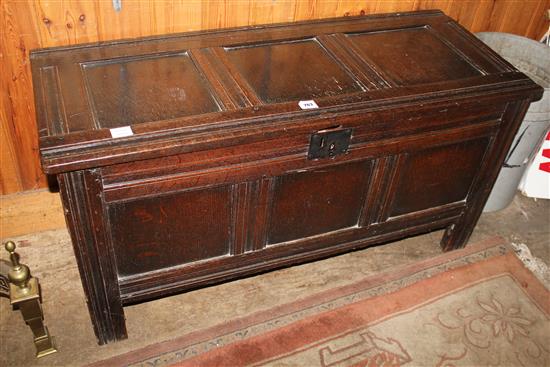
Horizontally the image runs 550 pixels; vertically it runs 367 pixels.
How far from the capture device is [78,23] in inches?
73.1

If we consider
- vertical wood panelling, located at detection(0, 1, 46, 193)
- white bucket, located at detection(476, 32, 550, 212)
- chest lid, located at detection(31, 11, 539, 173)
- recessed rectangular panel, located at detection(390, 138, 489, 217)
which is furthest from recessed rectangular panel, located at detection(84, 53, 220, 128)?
white bucket, located at detection(476, 32, 550, 212)

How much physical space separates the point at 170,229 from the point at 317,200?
51 cm

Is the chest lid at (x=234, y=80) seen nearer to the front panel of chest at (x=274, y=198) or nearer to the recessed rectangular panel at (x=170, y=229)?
the front panel of chest at (x=274, y=198)

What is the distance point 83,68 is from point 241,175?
604 mm

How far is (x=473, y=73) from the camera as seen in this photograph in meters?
1.95

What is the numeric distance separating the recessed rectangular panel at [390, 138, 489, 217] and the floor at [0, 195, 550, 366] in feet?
1.13

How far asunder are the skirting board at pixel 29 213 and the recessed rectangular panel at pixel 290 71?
0.99 meters

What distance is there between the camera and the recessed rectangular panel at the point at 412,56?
6.23ft

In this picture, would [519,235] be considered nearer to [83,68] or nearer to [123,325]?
[123,325]

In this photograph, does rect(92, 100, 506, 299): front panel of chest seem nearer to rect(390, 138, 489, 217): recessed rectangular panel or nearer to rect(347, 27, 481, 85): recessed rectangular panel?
rect(390, 138, 489, 217): recessed rectangular panel

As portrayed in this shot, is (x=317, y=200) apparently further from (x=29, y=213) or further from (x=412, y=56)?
(x=29, y=213)

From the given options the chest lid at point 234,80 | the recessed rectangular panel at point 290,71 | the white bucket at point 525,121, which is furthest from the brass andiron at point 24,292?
the white bucket at point 525,121

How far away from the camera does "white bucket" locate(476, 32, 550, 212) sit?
7.64 feet

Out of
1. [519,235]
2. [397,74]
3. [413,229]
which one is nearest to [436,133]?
[397,74]
